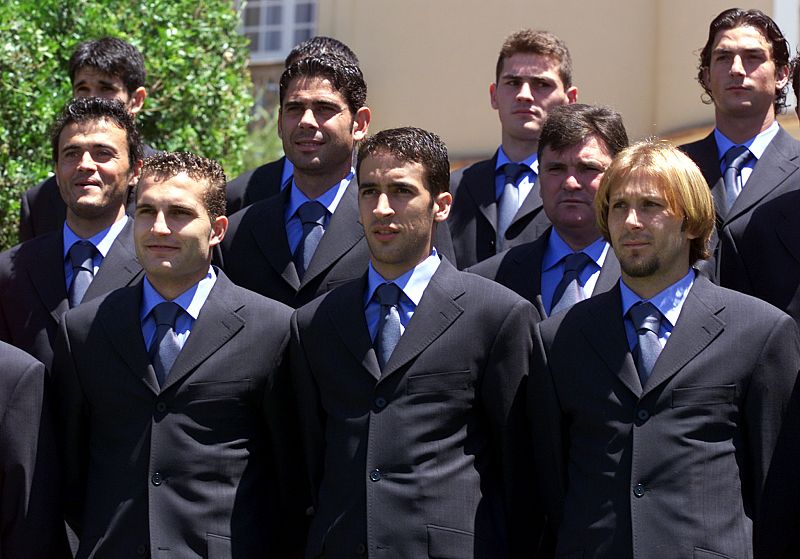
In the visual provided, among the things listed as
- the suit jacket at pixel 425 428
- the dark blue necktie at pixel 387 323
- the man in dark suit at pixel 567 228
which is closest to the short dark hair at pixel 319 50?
the man in dark suit at pixel 567 228

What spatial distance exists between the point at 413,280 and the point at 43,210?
2694mm

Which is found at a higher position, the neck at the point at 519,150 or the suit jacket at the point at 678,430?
the neck at the point at 519,150

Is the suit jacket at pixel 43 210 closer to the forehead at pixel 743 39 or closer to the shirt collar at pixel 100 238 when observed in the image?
the shirt collar at pixel 100 238

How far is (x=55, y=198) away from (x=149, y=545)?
8.69ft

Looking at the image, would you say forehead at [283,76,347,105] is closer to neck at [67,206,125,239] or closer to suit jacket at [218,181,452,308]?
suit jacket at [218,181,452,308]

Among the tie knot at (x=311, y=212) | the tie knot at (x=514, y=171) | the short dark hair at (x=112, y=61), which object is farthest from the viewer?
the short dark hair at (x=112, y=61)

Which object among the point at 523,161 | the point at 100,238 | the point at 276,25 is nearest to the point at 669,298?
the point at 523,161

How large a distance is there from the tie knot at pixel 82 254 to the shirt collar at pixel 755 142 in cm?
288

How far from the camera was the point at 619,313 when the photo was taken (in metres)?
5.23

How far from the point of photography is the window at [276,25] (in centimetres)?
1653

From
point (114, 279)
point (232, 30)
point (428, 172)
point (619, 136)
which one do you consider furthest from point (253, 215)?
point (232, 30)

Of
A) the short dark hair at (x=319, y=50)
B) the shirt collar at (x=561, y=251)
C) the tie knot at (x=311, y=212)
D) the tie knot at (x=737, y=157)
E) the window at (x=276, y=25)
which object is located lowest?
the shirt collar at (x=561, y=251)

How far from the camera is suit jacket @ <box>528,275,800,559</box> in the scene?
4918 mm

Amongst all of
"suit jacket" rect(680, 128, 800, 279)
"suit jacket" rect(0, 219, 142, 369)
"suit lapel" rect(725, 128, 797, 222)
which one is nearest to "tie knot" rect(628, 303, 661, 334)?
"suit jacket" rect(680, 128, 800, 279)
